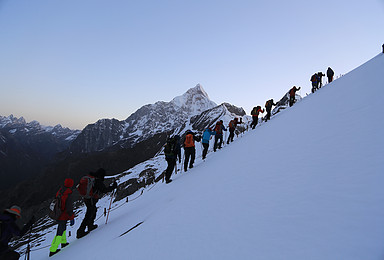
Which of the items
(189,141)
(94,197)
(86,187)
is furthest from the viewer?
(189,141)

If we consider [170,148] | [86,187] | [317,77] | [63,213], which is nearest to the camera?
[63,213]

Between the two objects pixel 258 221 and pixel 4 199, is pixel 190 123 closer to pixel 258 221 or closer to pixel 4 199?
pixel 4 199

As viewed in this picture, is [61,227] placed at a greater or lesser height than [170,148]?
lesser

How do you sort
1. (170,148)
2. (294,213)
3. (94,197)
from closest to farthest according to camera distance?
1. (294,213)
2. (94,197)
3. (170,148)

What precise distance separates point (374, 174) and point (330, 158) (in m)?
1.05

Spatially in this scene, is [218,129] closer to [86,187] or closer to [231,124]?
[231,124]

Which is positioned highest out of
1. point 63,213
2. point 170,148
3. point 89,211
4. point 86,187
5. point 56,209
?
point 170,148

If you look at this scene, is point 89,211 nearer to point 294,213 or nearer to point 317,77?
point 294,213

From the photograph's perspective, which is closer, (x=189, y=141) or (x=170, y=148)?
(x=170, y=148)

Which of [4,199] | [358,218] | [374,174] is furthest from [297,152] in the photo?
[4,199]

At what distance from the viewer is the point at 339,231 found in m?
1.95

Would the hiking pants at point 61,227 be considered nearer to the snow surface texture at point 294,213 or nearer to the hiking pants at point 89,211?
the hiking pants at point 89,211

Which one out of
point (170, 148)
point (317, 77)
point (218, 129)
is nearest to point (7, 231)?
point (170, 148)

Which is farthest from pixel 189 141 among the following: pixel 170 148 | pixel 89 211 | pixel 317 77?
pixel 317 77
